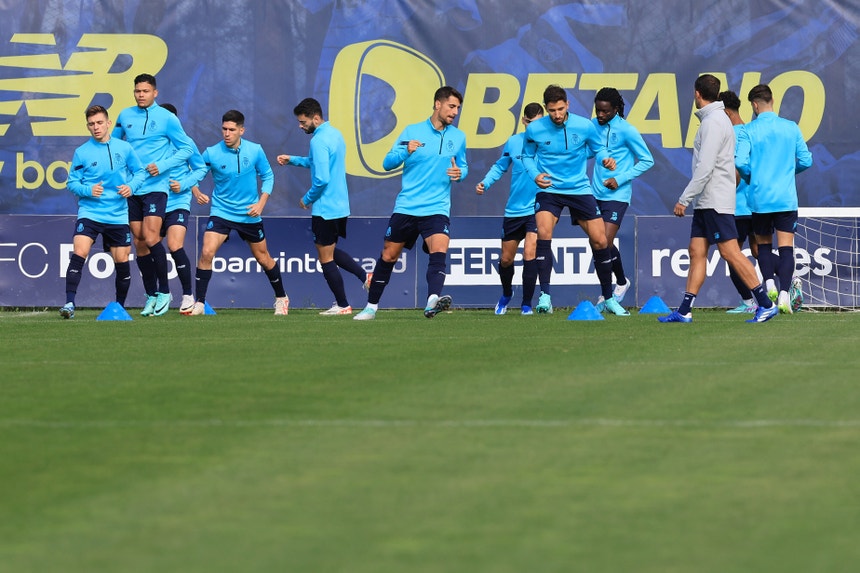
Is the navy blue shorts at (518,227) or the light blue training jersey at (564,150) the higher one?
the light blue training jersey at (564,150)

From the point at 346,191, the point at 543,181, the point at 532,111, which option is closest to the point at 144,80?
the point at 346,191

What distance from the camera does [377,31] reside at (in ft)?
64.1

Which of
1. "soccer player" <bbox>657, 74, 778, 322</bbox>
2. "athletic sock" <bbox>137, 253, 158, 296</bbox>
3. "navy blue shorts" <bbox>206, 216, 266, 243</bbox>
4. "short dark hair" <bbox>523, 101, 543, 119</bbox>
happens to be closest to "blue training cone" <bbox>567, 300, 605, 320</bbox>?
"soccer player" <bbox>657, 74, 778, 322</bbox>

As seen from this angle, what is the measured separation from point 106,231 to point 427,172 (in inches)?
134

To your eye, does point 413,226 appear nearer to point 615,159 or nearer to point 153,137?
point 615,159

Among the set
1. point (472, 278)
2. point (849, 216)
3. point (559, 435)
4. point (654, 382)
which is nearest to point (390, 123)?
point (472, 278)

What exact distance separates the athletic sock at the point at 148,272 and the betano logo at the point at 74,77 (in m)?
4.16

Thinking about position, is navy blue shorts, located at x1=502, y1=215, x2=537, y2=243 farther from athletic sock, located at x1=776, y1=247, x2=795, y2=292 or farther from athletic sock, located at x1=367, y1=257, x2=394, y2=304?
athletic sock, located at x1=776, y1=247, x2=795, y2=292

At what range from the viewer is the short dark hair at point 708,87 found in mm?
12719

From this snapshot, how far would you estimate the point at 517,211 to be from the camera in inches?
640

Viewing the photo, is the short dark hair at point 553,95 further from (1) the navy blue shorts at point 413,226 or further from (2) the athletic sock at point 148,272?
(2) the athletic sock at point 148,272

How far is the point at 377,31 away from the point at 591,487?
15673mm

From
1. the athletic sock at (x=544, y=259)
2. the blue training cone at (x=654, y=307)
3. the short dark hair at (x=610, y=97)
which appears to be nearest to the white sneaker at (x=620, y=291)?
the blue training cone at (x=654, y=307)

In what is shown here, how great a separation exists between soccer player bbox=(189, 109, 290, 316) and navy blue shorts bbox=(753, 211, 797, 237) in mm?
4835
